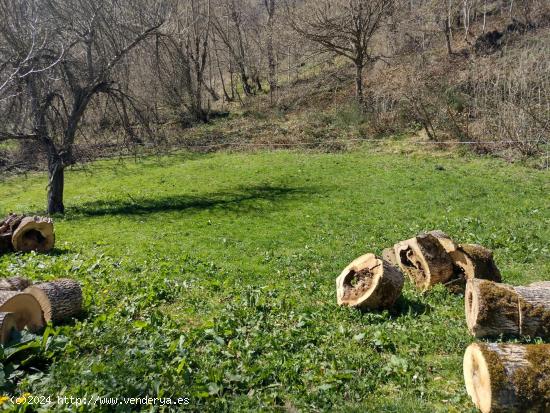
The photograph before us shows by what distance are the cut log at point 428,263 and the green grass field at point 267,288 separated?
354 mm

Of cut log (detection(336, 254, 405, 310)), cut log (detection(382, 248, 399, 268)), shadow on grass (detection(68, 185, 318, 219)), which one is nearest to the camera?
cut log (detection(336, 254, 405, 310))

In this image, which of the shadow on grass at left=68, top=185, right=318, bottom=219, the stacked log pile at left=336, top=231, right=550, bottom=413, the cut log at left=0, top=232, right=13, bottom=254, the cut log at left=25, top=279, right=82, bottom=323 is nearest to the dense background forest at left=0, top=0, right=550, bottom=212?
the shadow on grass at left=68, top=185, right=318, bottom=219

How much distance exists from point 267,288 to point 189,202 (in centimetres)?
1110

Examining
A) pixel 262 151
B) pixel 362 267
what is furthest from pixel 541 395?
pixel 262 151

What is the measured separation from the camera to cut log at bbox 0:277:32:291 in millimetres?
7559

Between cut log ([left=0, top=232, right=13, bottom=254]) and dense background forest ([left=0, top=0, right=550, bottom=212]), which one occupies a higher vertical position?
dense background forest ([left=0, top=0, right=550, bottom=212])

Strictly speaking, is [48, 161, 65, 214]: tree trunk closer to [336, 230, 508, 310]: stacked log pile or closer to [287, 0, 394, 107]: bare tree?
[336, 230, 508, 310]: stacked log pile

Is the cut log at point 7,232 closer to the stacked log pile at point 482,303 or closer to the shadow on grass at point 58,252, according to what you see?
the shadow on grass at point 58,252

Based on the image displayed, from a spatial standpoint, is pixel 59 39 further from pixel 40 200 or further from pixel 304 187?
pixel 304 187

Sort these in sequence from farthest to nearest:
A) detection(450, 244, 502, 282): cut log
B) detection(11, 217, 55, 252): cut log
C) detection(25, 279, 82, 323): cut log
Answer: detection(11, 217, 55, 252): cut log < detection(450, 244, 502, 282): cut log < detection(25, 279, 82, 323): cut log

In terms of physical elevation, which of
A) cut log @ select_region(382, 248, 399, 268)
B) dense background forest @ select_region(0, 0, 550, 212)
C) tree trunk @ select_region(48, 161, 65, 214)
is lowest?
cut log @ select_region(382, 248, 399, 268)

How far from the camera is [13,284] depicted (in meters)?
7.71

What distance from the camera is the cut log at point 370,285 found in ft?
25.4

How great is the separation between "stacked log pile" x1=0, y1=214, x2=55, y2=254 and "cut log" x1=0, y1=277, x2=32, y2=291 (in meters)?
4.76
